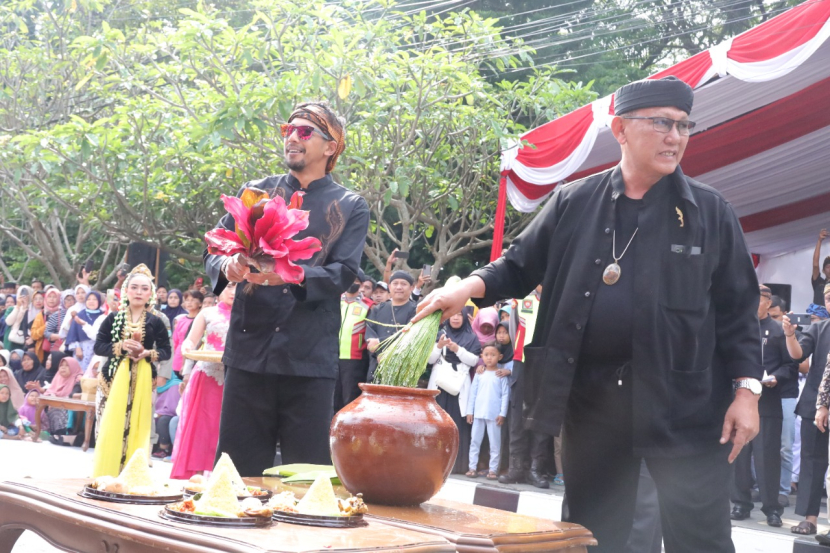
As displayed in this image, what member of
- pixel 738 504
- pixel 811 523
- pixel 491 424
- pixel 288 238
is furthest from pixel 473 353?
pixel 288 238

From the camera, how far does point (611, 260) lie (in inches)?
118

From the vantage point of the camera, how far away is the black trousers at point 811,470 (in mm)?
A: 7082

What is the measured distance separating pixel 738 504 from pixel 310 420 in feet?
17.4

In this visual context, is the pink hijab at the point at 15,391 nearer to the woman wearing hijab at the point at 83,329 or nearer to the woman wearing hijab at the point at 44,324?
the woman wearing hijab at the point at 83,329

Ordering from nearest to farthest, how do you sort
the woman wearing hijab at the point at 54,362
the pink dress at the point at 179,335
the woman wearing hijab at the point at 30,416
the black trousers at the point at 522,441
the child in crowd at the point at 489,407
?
the black trousers at the point at 522,441, the child in crowd at the point at 489,407, the pink dress at the point at 179,335, the woman wearing hijab at the point at 30,416, the woman wearing hijab at the point at 54,362

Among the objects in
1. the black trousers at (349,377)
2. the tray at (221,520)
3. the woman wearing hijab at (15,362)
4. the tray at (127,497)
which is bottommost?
the tray at (127,497)

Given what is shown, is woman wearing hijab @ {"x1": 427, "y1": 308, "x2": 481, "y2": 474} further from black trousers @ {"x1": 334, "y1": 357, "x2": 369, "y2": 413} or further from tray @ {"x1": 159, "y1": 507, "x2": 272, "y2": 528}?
tray @ {"x1": 159, "y1": 507, "x2": 272, "y2": 528}

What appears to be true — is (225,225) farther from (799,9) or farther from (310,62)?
(310,62)

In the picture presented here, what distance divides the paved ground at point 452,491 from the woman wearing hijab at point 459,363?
57 cm

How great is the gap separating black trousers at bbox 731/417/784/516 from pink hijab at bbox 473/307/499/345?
Result: 3343 millimetres

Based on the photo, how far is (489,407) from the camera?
9383 mm

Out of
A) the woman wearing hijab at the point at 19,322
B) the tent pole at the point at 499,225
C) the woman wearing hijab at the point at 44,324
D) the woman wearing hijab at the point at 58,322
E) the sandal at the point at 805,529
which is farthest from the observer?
the woman wearing hijab at the point at 19,322

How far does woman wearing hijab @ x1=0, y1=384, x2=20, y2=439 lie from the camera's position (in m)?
12.1

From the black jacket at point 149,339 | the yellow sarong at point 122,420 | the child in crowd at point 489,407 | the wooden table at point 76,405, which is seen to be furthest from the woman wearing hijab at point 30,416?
the child in crowd at point 489,407
